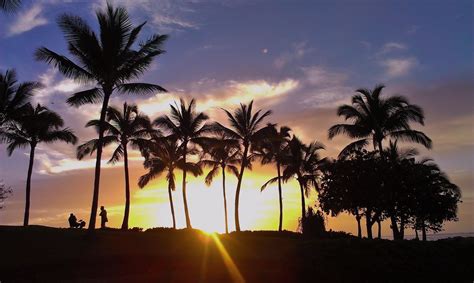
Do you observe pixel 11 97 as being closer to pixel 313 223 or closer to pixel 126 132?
pixel 126 132

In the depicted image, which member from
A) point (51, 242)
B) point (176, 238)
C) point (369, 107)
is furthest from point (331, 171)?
point (51, 242)

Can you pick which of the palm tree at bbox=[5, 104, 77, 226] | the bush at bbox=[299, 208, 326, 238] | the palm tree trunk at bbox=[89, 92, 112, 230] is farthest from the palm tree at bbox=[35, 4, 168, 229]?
the bush at bbox=[299, 208, 326, 238]

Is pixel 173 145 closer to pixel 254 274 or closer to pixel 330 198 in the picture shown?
pixel 330 198

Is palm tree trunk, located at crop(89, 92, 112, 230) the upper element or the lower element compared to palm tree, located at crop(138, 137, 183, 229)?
lower

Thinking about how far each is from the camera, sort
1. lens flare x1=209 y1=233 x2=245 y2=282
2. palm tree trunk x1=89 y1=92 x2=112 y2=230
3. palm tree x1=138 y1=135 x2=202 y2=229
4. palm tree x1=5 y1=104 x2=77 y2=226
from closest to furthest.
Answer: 1. lens flare x1=209 y1=233 x2=245 y2=282
2. palm tree trunk x1=89 y1=92 x2=112 y2=230
3. palm tree x1=5 y1=104 x2=77 y2=226
4. palm tree x1=138 y1=135 x2=202 y2=229

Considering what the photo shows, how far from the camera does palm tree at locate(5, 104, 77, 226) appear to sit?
33719mm

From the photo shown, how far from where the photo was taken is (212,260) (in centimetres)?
1834

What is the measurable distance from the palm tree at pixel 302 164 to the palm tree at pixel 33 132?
825 inches

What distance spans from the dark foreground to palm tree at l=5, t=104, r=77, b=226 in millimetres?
10522

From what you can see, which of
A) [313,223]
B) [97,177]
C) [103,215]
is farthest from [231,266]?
[313,223]

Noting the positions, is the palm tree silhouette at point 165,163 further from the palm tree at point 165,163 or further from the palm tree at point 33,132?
the palm tree at point 33,132

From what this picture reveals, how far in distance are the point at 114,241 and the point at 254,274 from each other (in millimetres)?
9356

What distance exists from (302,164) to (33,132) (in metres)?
25.6

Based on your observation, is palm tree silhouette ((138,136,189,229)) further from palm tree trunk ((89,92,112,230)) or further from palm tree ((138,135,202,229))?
palm tree trunk ((89,92,112,230))
